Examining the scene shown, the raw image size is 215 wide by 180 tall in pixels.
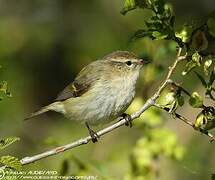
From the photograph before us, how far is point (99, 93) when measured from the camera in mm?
5457

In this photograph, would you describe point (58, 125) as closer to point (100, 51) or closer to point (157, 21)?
point (100, 51)

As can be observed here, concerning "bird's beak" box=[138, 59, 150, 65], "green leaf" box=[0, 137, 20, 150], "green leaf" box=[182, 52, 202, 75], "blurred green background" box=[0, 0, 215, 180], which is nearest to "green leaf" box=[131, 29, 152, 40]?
"green leaf" box=[182, 52, 202, 75]

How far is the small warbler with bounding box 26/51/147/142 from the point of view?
5.29 meters

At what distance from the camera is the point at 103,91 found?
5438 mm

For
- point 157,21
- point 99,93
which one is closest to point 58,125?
point 99,93

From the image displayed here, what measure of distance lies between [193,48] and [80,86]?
8.92ft

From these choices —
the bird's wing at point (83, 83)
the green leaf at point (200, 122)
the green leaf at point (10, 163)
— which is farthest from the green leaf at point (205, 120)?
the bird's wing at point (83, 83)

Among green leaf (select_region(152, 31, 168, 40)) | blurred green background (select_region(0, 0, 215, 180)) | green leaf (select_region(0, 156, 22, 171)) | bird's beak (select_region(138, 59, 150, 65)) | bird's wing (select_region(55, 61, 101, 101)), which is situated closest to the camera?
green leaf (select_region(0, 156, 22, 171))

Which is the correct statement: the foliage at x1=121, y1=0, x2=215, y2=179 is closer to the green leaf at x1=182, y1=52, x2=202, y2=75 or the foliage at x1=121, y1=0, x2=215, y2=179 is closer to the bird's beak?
the green leaf at x1=182, y1=52, x2=202, y2=75

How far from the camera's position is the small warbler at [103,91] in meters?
5.29

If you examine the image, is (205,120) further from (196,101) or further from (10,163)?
→ (10,163)

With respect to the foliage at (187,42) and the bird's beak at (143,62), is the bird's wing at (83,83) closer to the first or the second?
the bird's beak at (143,62)

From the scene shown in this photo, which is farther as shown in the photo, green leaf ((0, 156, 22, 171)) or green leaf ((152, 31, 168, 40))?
green leaf ((152, 31, 168, 40))

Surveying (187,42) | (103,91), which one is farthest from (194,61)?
(103,91)
